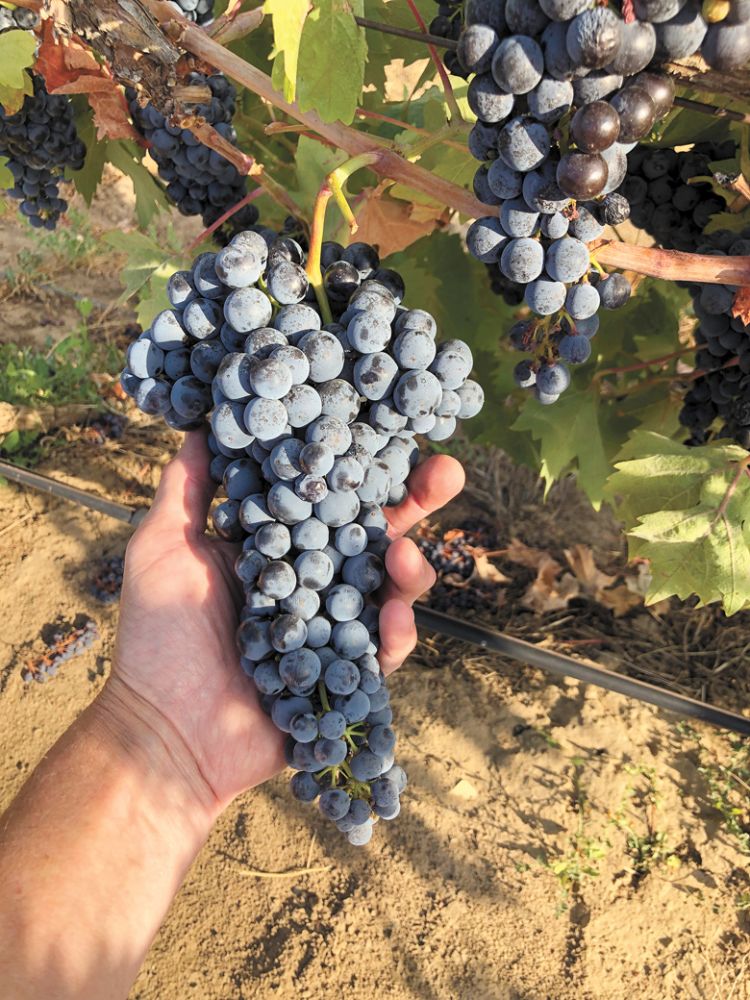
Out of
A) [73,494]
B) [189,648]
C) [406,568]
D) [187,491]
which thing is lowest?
[73,494]

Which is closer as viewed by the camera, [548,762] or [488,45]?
[488,45]

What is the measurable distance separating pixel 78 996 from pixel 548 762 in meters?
1.71

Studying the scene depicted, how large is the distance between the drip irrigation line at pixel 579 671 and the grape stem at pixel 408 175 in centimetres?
164

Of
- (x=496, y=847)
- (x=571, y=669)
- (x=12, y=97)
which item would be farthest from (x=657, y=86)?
(x=496, y=847)

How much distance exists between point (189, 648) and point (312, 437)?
65 cm

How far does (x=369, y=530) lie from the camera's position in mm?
1542

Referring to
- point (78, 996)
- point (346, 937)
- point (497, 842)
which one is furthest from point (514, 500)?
point (78, 996)

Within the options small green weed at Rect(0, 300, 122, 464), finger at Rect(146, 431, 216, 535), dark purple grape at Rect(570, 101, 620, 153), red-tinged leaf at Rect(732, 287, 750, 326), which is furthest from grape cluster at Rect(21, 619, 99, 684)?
dark purple grape at Rect(570, 101, 620, 153)

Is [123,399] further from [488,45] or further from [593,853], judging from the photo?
[488,45]

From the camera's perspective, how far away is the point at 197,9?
1789 mm

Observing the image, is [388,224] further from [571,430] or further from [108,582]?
[108,582]

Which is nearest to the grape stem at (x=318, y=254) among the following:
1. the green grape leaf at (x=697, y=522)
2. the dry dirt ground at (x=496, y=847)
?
the green grape leaf at (x=697, y=522)

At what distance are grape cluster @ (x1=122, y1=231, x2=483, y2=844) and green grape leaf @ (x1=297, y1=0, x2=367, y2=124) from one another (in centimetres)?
25

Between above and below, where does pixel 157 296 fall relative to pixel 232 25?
below
